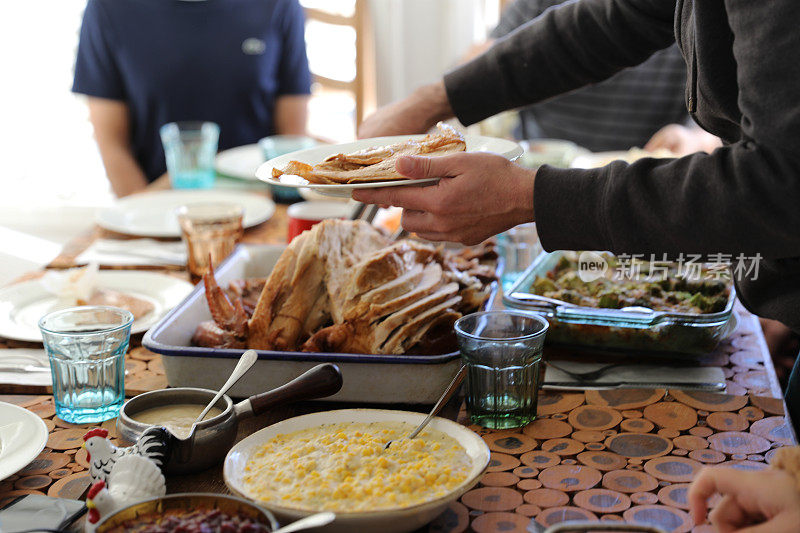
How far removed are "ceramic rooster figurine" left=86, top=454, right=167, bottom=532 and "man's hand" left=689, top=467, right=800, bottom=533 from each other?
0.66 metres

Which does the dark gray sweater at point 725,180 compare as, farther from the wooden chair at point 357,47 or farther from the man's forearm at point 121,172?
the wooden chair at point 357,47

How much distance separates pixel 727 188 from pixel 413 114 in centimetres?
99

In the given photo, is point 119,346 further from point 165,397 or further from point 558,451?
point 558,451

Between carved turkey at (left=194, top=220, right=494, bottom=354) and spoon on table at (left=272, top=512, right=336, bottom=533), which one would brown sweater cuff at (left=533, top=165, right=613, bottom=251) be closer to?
carved turkey at (left=194, top=220, right=494, bottom=354)

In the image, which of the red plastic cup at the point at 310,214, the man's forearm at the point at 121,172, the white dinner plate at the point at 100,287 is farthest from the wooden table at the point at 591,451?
the man's forearm at the point at 121,172

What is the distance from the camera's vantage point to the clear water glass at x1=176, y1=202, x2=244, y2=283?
206cm

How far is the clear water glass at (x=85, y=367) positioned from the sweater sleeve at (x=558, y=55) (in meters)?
0.96

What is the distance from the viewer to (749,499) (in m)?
0.96

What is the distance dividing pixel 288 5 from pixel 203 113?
646mm

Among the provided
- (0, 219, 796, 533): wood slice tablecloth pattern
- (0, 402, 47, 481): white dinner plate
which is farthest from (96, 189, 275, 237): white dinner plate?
(0, 402, 47, 481): white dinner plate

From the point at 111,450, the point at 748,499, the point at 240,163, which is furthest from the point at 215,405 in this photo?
the point at 240,163

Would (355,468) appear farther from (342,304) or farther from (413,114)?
(413,114)

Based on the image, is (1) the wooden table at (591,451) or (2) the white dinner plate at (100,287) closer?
(1) the wooden table at (591,451)

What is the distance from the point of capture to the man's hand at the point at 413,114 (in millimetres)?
1938
